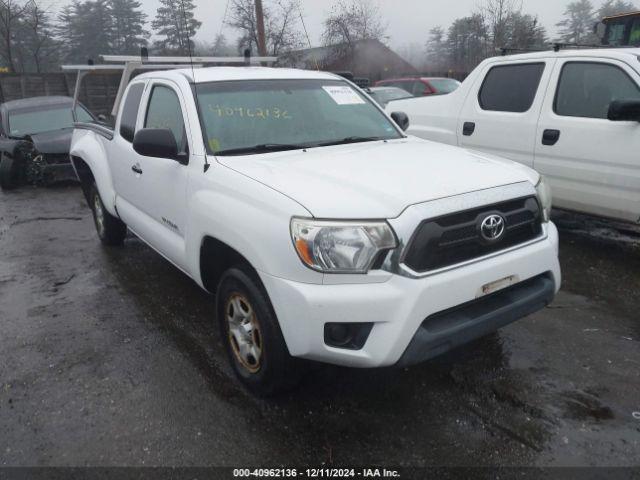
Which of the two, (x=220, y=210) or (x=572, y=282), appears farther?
(x=572, y=282)

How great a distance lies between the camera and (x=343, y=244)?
8.06 feet

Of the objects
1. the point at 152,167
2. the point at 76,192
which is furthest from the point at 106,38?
the point at 152,167

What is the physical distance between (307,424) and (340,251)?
1.01 meters

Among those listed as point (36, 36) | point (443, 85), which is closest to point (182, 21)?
point (443, 85)

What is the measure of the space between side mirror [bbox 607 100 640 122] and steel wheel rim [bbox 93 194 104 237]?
195 inches

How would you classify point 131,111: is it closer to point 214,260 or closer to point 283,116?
point 283,116

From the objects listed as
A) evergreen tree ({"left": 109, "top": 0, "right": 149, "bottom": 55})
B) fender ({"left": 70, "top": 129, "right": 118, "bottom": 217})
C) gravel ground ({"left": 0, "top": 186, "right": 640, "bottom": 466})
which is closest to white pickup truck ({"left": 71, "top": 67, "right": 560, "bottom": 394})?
gravel ground ({"left": 0, "top": 186, "right": 640, "bottom": 466})

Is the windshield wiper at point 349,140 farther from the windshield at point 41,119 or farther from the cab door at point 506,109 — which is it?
the windshield at point 41,119

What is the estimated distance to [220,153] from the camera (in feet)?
10.9

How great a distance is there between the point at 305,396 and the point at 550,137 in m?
3.61

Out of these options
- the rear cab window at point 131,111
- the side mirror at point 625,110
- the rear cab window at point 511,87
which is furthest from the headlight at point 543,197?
the rear cab window at point 131,111

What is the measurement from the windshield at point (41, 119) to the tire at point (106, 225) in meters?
4.50

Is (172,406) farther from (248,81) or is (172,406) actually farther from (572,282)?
(572,282)

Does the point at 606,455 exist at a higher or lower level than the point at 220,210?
lower
